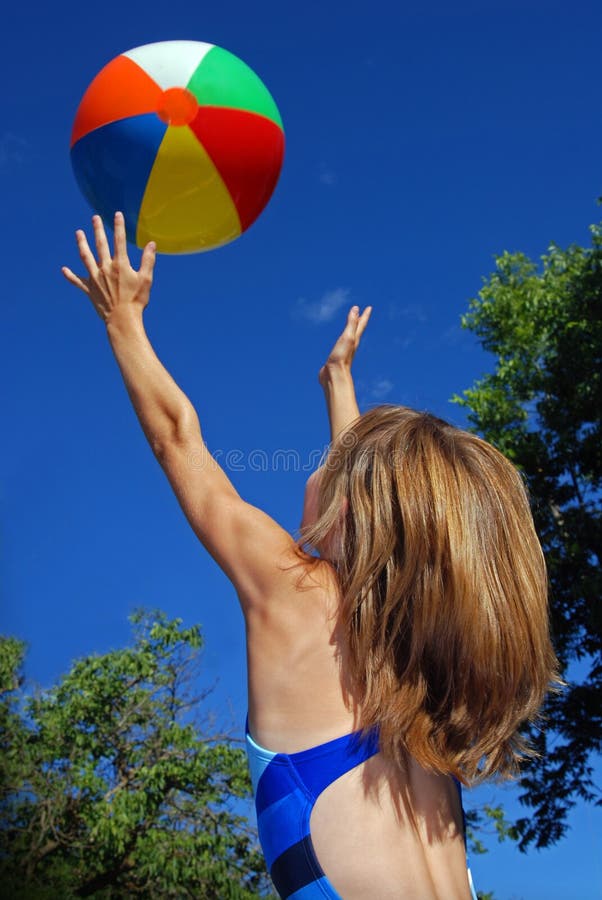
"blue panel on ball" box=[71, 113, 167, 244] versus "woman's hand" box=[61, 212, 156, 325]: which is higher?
"blue panel on ball" box=[71, 113, 167, 244]

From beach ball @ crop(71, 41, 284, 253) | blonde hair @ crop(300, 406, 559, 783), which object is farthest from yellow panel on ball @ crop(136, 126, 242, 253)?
blonde hair @ crop(300, 406, 559, 783)

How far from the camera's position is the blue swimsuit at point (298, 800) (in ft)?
4.88

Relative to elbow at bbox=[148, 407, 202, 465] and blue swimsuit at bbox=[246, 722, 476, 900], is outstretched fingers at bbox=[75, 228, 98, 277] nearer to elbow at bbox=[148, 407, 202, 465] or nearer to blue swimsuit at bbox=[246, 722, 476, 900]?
elbow at bbox=[148, 407, 202, 465]

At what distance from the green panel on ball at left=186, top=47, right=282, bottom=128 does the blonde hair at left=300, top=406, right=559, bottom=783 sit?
8.28 feet

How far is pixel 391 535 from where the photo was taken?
5.44 feet

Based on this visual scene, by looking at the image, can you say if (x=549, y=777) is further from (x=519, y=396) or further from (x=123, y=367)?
(x=123, y=367)

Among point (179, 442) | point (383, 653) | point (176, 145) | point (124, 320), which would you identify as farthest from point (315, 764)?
point (176, 145)

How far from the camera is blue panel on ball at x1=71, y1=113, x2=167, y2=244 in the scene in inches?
135

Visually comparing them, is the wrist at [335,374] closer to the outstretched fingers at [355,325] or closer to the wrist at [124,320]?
the outstretched fingers at [355,325]

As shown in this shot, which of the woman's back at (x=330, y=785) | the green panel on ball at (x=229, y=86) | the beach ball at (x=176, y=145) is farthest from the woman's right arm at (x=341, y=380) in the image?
the green panel on ball at (x=229, y=86)

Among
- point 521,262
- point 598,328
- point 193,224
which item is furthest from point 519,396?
point 193,224

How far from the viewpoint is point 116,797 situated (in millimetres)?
11883

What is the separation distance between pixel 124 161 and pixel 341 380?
1.43 metres

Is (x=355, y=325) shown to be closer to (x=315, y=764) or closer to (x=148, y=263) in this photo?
(x=148, y=263)
